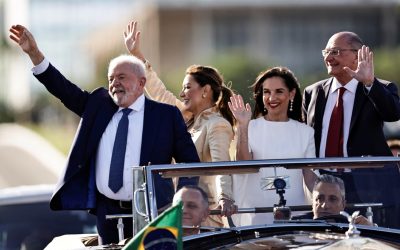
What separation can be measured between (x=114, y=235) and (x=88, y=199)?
0.98ft

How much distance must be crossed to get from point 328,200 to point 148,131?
4.53 feet

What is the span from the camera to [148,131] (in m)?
9.37

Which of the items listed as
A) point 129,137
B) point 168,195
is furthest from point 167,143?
point 168,195

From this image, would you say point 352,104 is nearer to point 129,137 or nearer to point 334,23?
point 129,137

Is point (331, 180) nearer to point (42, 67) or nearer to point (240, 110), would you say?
point (240, 110)

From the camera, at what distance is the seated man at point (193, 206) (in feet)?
27.1

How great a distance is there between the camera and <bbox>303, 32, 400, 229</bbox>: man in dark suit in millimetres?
9703

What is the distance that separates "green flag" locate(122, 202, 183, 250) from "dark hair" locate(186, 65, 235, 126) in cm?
307

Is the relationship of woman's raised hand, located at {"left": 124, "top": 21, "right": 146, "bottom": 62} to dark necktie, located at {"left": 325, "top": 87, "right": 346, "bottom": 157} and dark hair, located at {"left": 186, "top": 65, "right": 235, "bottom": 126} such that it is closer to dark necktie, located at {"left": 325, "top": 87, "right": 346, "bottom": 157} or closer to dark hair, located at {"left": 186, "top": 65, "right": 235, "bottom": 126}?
dark hair, located at {"left": 186, "top": 65, "right": 235, "bottom": 126}

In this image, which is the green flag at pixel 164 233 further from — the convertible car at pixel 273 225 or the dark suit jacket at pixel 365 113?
the dark suit jacket at pixel 365 113

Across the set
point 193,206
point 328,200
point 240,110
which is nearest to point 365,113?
point 240,110

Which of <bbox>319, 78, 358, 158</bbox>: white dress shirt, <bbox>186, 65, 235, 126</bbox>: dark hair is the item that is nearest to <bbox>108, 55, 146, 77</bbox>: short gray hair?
<bbox>186, 65, 235, 126</bbox>: dark hair

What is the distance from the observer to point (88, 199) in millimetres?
9359

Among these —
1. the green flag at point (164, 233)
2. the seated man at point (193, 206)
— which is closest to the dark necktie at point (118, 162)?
the seated man at point (193, 206)
